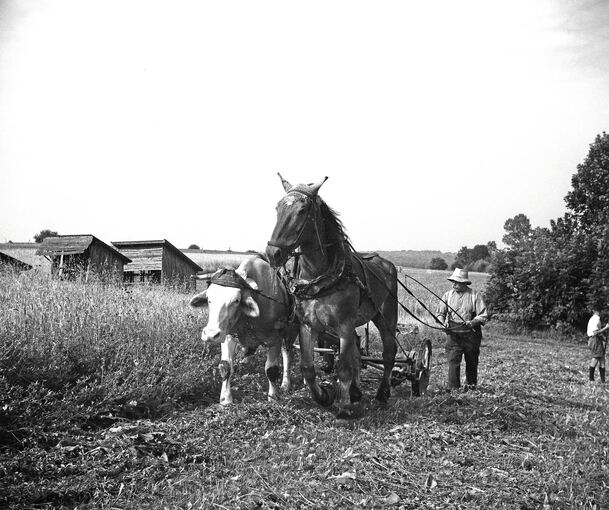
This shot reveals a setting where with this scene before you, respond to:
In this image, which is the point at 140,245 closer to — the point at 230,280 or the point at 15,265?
the point at 15,265

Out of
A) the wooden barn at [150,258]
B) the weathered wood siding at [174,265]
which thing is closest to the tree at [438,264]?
the weathered wood siding at [174,265]

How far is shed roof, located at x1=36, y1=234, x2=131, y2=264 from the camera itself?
24.1 m

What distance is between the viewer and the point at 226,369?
6.93 m

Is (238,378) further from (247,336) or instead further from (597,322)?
(597,322)

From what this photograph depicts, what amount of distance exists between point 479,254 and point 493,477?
233 ft

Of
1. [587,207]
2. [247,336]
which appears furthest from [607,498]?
[587,207]

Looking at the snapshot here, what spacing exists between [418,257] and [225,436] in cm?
6788

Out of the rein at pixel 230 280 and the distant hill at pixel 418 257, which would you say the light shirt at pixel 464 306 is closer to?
the rein at pixel 230 280

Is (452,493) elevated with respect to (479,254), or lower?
lower

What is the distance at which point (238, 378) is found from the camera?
862 cm

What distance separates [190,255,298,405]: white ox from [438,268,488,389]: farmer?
8.33 ft

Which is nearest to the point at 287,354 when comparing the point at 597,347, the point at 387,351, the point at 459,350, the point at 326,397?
the point at 387,351

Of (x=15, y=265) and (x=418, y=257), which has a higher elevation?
(x=418, y=257)

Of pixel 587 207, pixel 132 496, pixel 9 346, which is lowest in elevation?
pixel 132 496
